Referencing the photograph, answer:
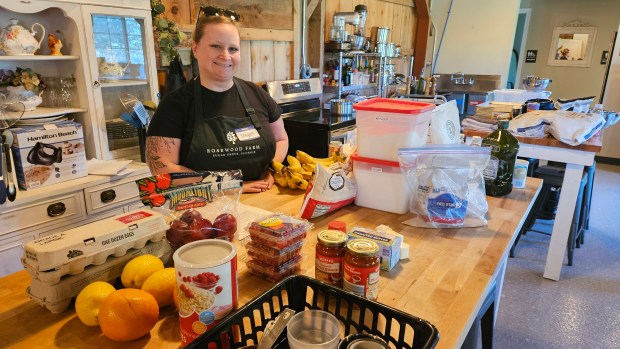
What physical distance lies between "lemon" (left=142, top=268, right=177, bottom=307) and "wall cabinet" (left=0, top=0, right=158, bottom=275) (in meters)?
1.49

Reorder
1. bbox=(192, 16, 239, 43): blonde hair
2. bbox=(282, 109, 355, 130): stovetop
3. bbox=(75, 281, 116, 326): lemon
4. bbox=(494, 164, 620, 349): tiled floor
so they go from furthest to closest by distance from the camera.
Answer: bbox=(282, 109, 355, 130): stovetop
bbox=(494, 164, 620, 349): tiled floor
bbox=(192, 16, 239, 43): blonde hair
bbox=(75, 281, 116, 326): lemon

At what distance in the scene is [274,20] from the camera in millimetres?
3369

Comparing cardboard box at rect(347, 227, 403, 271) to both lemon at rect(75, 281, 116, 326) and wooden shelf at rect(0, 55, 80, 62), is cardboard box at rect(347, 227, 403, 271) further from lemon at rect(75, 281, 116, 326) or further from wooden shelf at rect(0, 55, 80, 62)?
wooden shelf at rect(0, 55, 80, 62)

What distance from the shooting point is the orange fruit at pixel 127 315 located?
27.6 inches

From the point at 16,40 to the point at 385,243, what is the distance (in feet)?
6.85

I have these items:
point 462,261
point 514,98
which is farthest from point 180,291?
point 514,98

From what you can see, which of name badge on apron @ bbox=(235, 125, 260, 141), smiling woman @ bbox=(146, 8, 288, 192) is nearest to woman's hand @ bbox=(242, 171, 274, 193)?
smiling woman @ bbox=(146, 8, 288, 192)

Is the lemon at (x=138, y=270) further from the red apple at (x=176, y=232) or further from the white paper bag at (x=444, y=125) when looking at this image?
the white paper bag at (x=444, y=125)

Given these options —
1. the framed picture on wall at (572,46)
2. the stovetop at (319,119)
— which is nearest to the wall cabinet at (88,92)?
the stovetop at (319,119)

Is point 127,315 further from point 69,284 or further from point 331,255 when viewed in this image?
point 331,255

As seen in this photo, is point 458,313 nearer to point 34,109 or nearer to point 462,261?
point 462,261

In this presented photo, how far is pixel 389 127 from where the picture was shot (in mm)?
1273

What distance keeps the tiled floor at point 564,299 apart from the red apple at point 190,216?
5.90 feet

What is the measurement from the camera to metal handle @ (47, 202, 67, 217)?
6.56ft
